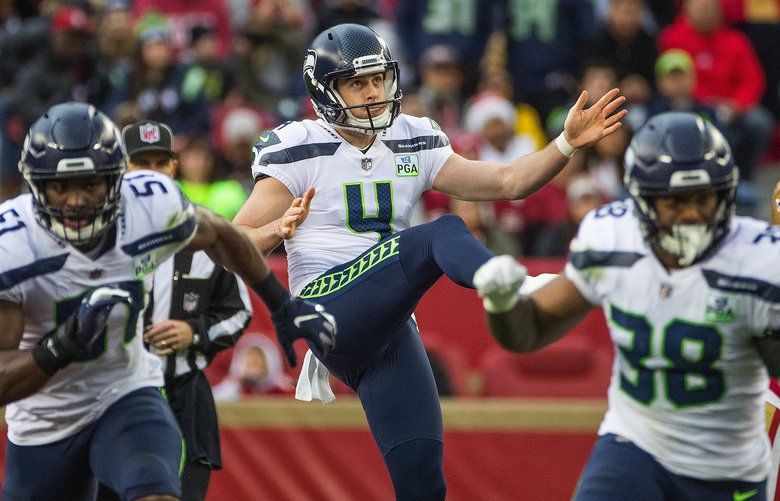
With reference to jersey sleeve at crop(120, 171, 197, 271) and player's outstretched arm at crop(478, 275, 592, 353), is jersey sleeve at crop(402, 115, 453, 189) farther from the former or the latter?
player's outstretched arm at crop(478, 275, 592, 353)

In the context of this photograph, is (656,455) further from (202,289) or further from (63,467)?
(202,289)

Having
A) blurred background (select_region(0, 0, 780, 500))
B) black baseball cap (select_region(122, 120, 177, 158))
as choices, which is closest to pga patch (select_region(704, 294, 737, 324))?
black baseball cap (select_region(122, 120, 177, 158))

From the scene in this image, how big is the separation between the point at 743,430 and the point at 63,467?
2.40 metres

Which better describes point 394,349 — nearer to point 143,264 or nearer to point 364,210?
point 364,210

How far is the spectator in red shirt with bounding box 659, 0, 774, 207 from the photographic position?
33.6 feet

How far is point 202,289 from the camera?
6.16 metres

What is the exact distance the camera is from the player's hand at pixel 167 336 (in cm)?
579

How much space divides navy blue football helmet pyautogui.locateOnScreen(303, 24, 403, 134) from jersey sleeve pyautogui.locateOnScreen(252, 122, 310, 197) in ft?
0.55

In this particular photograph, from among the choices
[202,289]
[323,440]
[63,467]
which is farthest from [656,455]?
[323,440]

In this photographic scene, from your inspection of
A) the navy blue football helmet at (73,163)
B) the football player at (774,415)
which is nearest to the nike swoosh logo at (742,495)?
the football player at (774,415)

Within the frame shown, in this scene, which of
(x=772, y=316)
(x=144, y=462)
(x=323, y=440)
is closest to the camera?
(x=772, y=316)

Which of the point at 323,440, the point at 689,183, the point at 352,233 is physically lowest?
the point at 323,440

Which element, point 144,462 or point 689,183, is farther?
point 144,462

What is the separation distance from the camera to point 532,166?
5449 millimetres
